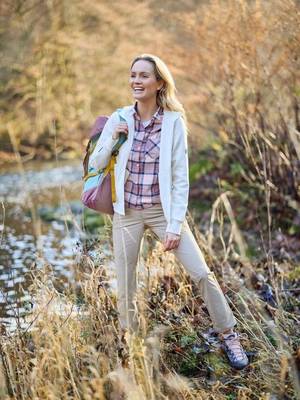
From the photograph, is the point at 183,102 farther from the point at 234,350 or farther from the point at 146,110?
the point at 234,350

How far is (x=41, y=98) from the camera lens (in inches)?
553

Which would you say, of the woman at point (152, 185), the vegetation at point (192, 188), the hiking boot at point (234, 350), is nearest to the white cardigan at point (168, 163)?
the woman at point (152, 185)

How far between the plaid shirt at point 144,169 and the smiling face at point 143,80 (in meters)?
0.15

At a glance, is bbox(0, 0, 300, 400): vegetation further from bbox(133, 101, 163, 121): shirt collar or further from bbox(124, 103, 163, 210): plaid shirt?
bbox(133, 101, 163, 121): shirt collar

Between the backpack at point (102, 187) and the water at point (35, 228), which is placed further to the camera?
the water at point (35, 228)

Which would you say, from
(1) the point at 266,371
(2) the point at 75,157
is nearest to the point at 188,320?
(1) the point at 266,371

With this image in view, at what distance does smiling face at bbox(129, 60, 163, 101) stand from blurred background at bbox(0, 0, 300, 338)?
2.69ft

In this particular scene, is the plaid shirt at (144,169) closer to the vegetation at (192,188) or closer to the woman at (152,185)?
the woman at (152,185)

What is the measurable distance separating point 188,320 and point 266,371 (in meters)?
0.82

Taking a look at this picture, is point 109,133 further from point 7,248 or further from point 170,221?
point 7,248

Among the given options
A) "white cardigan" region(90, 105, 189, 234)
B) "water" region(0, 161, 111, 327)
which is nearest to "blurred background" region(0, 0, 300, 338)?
"water" region(0, 161, 111, 327)

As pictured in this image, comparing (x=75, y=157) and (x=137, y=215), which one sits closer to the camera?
(x=137, y=215)

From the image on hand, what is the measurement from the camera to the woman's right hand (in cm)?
369

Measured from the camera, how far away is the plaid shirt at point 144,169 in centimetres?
372
